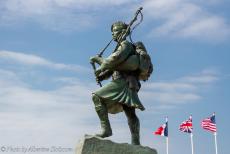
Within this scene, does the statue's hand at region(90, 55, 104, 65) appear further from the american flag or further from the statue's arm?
the american flag

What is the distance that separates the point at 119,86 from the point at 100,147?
1.29m

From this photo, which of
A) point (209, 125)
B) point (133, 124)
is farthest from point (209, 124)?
point (133, 124)

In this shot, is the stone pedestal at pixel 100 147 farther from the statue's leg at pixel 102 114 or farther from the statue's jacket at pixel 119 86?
the statue's jacket at pixel 119 86

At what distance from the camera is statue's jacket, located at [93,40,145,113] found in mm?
10078

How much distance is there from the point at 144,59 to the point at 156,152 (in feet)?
5.92

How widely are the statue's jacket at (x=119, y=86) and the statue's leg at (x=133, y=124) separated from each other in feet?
0.52

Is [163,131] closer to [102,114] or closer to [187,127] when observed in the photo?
[187,127]

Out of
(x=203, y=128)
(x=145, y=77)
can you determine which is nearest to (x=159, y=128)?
(x=203, y=128)

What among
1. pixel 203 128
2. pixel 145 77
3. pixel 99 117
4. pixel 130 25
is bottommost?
pixel 99 117

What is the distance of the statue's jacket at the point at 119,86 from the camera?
1008 centimetres

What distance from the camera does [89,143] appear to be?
31.3 feet

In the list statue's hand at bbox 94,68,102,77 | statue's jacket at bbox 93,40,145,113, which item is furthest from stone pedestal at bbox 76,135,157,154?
statue's hand at bbox 94,68,102,77

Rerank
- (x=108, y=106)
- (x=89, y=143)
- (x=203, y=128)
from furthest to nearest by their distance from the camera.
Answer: (x=203, y=128) < (x=108, y=106) < (x=89, y=143)

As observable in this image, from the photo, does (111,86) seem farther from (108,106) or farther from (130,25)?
(130,25)
